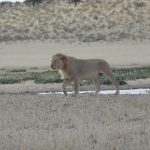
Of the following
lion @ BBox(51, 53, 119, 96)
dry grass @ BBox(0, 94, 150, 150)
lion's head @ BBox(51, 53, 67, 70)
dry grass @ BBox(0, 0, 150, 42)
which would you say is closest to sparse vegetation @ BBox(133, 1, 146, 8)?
dry grass @ BBox(0, 0, 150, 42)

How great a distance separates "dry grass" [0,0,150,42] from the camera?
68688 millimetres

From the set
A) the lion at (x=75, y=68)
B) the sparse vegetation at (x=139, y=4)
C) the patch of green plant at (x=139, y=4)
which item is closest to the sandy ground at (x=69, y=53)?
the lion at (x=75, y=68)

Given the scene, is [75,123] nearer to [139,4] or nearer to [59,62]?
[59,62]

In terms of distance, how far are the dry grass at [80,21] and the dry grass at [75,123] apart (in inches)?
1879

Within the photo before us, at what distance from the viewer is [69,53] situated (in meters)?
53.3

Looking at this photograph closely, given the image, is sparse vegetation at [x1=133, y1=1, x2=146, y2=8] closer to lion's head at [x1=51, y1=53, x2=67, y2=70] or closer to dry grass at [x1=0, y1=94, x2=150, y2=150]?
lion's head at [x1=51, y1=53, x2=67, y2=70]

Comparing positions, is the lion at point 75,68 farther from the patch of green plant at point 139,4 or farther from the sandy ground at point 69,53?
the patch of green plant at point 139,4

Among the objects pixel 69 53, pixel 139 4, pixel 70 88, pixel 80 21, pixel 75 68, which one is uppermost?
pixel 75 68

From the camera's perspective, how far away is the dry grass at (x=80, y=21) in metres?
68.7

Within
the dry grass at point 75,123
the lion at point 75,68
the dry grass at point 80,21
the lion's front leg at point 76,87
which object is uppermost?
the dry grass at point 75,123

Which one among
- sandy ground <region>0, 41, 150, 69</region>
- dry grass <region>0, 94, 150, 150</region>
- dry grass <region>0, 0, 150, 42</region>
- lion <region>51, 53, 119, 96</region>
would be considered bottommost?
dry grass <region>0, 0, 150, 42</region>

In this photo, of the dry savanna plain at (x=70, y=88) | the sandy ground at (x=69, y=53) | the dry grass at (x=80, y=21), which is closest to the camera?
the dry savanna plain at (x=70, y=88)

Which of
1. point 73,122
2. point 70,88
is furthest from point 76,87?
point 73,122

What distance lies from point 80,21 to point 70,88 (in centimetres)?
5434
